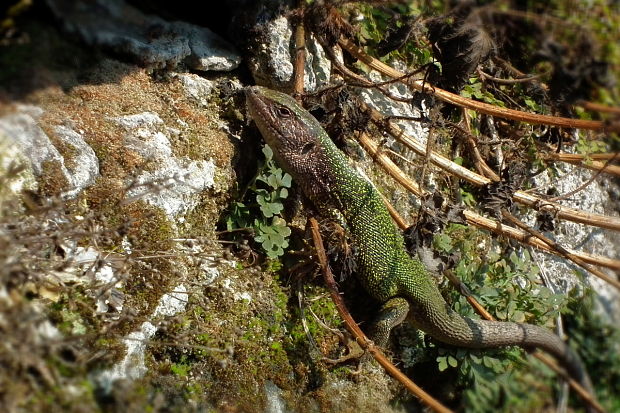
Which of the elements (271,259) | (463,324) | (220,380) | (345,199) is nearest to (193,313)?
(220,380)

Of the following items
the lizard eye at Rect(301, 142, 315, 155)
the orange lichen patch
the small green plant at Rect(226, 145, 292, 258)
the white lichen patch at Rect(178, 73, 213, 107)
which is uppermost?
the white lichen patch at Rect(178, 73, 213, 107)

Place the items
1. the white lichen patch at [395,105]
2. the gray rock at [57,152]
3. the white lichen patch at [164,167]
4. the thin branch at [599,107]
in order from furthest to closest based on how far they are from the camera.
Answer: the white lichen patch at [395,105] → the white lichen patch at [164,167] → the gray rock at [57,152] → the thin branch at [599,107]

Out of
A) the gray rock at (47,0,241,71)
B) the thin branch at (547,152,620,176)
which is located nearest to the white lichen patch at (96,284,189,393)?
the gray rock at (47,0,241,71)

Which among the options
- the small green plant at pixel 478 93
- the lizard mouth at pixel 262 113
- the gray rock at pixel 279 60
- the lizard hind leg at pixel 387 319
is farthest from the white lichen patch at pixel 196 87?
the small green plant at pixel 478 93

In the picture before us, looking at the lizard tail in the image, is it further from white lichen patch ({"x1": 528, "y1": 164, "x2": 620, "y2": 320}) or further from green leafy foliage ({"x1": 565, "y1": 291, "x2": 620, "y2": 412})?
green leafy foliage ({"x1": 565, "y1": 291, "x2": 620, "y2": 412})

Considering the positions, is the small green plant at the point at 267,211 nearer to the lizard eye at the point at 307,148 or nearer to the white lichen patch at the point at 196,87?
the lizard eye at the point at 307,148

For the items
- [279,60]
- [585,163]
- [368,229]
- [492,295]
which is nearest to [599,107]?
[368,229]

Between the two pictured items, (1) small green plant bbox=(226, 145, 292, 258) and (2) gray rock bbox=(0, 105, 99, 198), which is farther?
(1) small green plant bbox=(226, 145, 292, 258)
